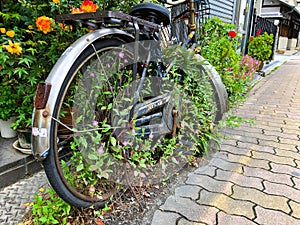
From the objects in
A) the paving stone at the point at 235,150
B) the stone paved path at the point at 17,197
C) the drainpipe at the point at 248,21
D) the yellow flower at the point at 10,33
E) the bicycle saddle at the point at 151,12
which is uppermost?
the drainpipe at the point at 248,21

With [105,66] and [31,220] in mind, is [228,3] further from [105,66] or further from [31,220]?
[31,220]

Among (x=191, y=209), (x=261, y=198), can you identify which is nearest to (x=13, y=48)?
(x=191, y=209)

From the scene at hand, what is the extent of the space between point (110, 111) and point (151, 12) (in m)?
0.68

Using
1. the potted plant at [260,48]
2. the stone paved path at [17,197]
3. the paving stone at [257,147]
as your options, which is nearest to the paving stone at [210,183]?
the paving stone at [257,147]

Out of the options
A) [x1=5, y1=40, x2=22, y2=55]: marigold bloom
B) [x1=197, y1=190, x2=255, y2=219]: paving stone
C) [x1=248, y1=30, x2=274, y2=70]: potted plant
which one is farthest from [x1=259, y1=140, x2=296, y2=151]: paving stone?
[x1=248, y1=30, x2=274, y2=70]: potted plant

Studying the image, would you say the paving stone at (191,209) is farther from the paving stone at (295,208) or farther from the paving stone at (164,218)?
the paving stone at (295,208)

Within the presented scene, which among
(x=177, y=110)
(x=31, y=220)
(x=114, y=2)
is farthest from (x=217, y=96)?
(x=31, y=220)

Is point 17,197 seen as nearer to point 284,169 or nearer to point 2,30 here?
point 2,30

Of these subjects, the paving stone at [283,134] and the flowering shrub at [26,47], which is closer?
the flowering shrub at [26,47]

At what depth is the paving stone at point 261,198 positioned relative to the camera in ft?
4.87

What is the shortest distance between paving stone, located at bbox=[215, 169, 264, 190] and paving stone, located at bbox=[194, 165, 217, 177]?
0.13ft

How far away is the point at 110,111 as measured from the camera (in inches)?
55.8

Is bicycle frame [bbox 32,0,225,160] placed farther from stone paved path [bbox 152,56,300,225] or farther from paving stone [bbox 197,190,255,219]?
paving stone [bbox 197,190,255,219]

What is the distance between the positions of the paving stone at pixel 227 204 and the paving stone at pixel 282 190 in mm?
249
